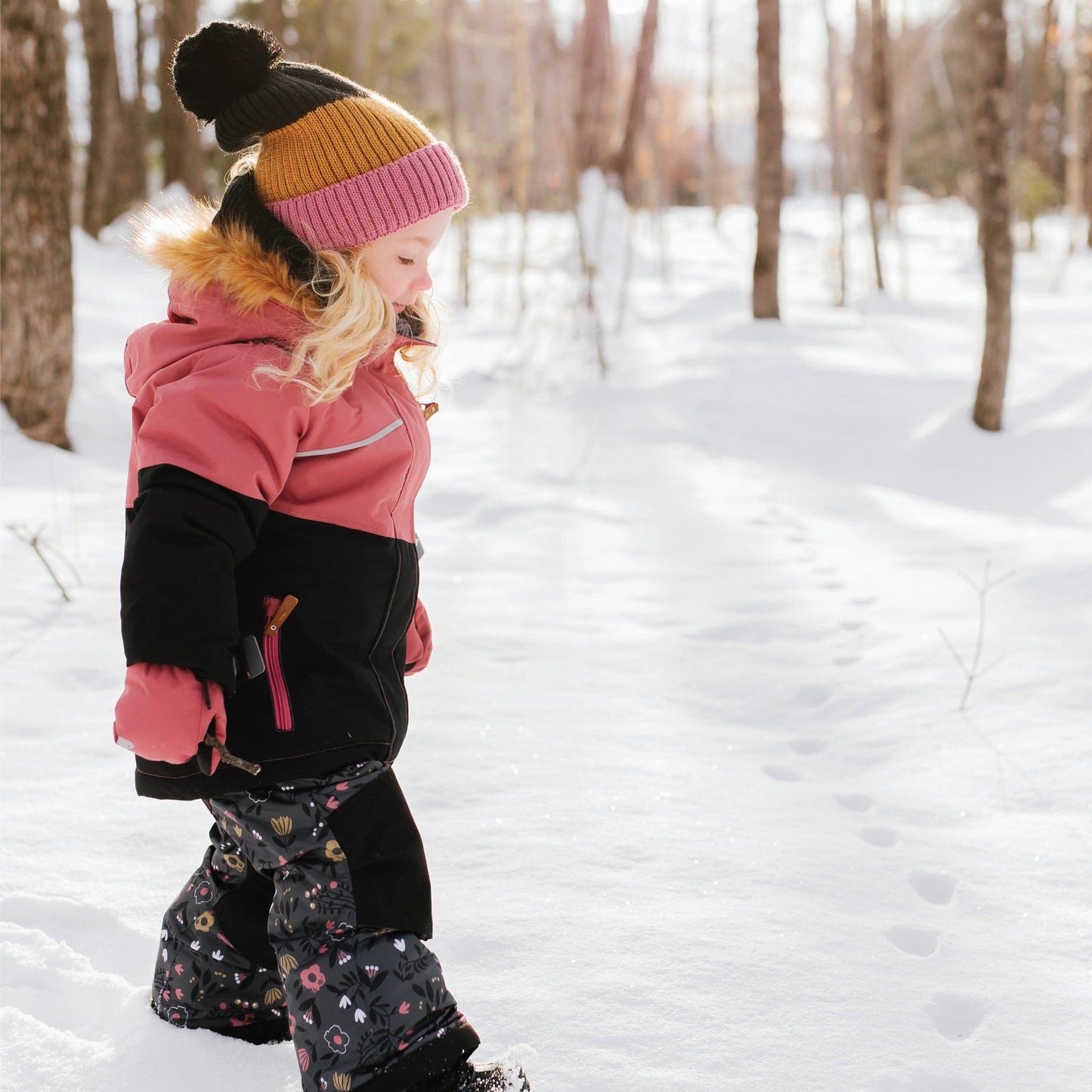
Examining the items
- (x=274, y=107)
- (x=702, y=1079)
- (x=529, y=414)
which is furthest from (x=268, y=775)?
(x=529, y=414)

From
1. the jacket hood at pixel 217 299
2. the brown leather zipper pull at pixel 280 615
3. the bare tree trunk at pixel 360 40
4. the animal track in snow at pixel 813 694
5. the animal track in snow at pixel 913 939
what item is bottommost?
the animal track in snow at pixel 813 694

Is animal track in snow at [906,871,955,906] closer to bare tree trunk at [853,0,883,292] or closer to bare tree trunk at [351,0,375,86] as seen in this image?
bare tree trunk at [853,0,883,292]

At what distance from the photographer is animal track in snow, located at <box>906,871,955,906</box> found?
2094mm

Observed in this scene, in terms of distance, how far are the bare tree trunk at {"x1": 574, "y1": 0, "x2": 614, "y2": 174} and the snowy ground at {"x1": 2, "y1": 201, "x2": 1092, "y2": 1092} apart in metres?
10.1

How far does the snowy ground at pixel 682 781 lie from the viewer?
1689mm

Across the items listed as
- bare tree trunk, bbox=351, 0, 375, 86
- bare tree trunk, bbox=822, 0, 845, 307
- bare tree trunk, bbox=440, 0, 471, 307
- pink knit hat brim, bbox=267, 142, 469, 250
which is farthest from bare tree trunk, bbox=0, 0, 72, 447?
bare tree trunk, bbox=822, 0, 845, 307

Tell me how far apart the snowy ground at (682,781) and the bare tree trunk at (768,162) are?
14.0 feet

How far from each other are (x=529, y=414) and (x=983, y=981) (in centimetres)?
594

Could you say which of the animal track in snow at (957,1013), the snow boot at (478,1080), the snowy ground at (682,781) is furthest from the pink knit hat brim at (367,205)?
the animal track in snow at (957,1013)

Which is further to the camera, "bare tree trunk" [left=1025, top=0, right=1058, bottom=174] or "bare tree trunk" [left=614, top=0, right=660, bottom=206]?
"bare tree trunk" [left=1025, top=0, right=1058, bottom=174]

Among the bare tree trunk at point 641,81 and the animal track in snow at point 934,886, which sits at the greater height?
the bare tree trunk at point 641,81

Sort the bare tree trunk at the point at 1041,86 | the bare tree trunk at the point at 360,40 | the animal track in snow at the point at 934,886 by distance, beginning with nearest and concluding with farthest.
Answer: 1. the animal track in snow at the point at 934,886
2. the bare tree trunk at the point at 360,40
3. the bare tree trunk at the point at 1041,86

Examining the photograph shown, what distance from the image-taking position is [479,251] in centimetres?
1712

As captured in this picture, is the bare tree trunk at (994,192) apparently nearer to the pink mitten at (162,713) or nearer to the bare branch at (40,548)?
the bare branch at (40,548)
